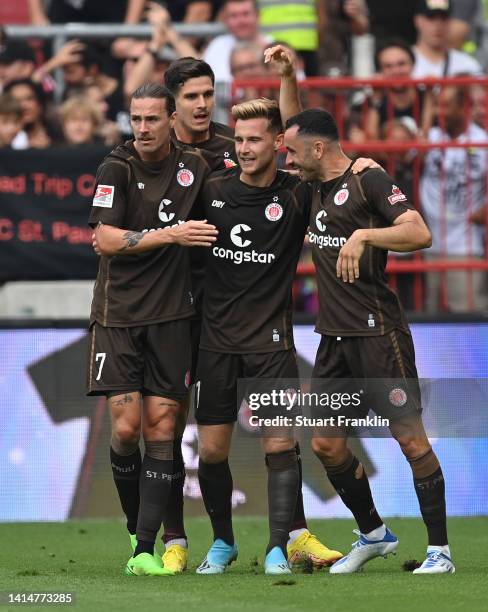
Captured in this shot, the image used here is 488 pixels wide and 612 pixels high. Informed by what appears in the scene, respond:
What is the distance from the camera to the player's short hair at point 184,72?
8039 millimetres

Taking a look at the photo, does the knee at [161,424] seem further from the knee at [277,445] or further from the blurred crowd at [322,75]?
the blurred crowd at [322,75]

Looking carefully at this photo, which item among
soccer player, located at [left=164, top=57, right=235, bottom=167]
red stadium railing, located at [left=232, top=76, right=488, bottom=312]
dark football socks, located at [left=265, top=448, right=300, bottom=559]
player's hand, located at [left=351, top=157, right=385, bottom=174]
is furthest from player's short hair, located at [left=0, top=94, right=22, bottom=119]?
dark football socks, located at [left=265, top=448, right=300, bottom=559]

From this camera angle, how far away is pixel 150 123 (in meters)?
7.42

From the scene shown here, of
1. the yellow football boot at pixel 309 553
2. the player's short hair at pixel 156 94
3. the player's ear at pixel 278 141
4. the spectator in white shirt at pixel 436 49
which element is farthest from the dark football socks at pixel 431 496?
the spectator in white shirt at pixel 436 49

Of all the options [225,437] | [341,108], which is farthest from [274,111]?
[341,108]

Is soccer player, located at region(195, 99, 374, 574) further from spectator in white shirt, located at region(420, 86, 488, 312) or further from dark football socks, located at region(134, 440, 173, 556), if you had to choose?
spectator in white shirt, located at region(420, 86, 488, 312)

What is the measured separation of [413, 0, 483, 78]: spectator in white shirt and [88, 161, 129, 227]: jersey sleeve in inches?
223

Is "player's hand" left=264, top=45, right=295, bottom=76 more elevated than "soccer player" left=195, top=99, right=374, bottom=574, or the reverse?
"player's hand" left=264, top=45, right=295, bottom=76

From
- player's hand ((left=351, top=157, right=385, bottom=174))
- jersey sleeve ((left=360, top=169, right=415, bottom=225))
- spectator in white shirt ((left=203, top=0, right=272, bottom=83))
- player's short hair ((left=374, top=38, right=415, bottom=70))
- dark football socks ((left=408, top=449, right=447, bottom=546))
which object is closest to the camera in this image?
jersey sleeve ((left=360, top=169, right=415, bottom=225))

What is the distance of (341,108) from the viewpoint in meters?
10.9

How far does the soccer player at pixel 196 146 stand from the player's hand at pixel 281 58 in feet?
0.38

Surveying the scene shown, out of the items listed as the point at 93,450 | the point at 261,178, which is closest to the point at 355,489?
the point at 261,178

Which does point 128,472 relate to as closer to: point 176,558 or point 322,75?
point 176,558

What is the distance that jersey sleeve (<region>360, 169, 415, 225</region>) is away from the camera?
23.3 ft
